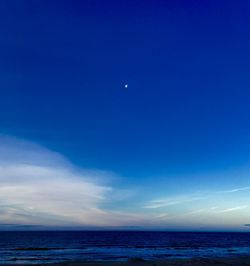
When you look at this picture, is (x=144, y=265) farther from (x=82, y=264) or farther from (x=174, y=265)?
(x=82, y=264)

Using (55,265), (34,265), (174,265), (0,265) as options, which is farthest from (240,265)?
(0,265)

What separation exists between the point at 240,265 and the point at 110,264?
1500 centimetres

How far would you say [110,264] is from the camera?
3653 centimetres

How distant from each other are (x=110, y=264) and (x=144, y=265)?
13.6 ft

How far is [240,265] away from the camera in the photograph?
35406 mm

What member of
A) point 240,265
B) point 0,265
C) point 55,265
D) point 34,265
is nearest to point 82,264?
point 55,265

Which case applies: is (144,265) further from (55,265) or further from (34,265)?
(34,265)

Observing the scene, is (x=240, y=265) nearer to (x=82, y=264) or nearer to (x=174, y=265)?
(x=174, y=265)

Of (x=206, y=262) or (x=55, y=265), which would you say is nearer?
(x=55, y=265)

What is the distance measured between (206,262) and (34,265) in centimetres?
2036

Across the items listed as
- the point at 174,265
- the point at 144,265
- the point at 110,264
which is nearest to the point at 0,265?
the point at 110,264

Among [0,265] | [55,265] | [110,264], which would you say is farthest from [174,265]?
[0,265]

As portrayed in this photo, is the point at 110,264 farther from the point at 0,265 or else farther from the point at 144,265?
the point at 0,265

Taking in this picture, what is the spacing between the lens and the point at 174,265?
114ft
